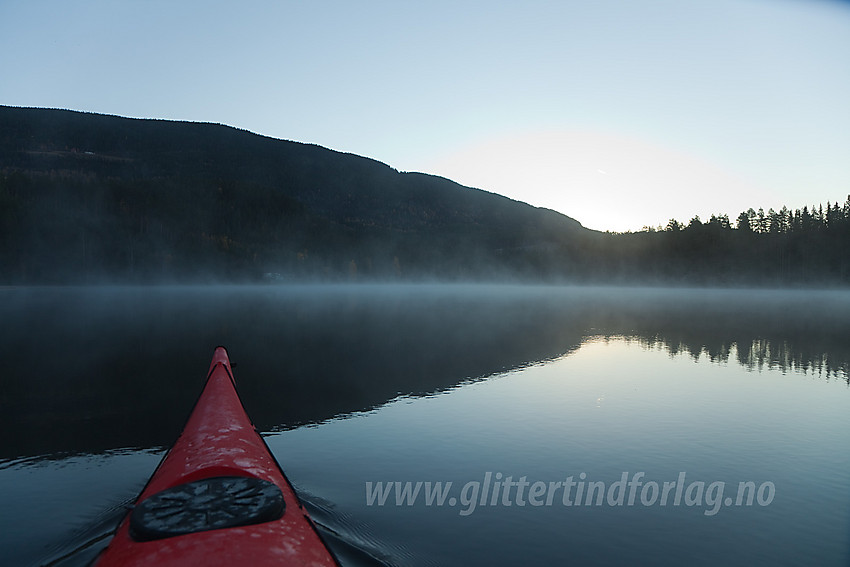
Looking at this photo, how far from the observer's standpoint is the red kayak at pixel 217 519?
417 cm

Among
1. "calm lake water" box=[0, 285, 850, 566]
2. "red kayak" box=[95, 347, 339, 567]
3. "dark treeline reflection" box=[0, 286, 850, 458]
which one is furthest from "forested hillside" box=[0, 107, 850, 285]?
"red kayak" box=[95, 347, 339, 567]

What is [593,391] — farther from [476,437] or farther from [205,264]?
[205,264]

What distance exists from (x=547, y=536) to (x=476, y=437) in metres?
5.11

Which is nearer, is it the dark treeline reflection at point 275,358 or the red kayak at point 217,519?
the red kayak at point 217,519

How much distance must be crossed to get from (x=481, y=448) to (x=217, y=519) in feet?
27.9

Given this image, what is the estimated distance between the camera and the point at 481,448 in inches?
485

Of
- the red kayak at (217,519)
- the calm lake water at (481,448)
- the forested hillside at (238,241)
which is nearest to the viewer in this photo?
the red kayak at (217,519)

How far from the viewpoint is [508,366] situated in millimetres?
24031

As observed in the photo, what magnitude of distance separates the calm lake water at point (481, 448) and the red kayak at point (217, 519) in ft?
7.63

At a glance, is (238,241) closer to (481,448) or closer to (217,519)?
(481,448)

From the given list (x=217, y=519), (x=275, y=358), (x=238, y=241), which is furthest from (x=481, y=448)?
(x=238, y=241)

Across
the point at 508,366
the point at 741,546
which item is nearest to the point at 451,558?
the point at 741,546

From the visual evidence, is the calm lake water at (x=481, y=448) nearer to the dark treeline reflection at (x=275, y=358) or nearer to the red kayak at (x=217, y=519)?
the dark treeline reflection at (x=275, y=358)

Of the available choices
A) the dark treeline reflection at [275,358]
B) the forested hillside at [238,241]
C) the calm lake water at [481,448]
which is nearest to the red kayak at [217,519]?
the calm lake water at [481,448]
